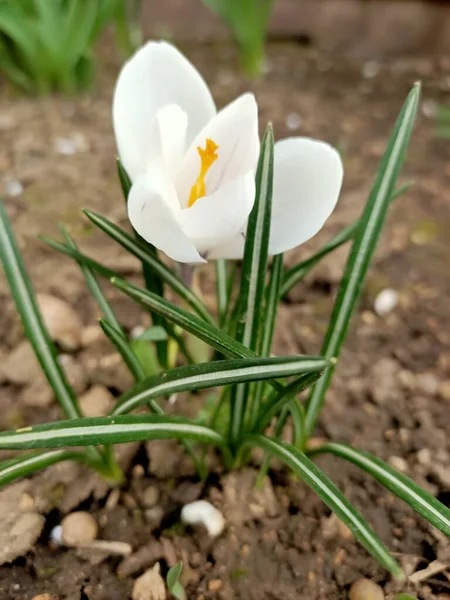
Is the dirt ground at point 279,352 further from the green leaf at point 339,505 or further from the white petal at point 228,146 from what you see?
the white petal at point 228,146

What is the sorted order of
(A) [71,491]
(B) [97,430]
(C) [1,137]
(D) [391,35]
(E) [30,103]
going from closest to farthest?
(B) [97,430]
(A) [71,491]
(C) [1,137]
(E) [30,103]
(D) [391,35]

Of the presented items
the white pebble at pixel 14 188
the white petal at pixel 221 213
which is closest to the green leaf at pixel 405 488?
the white petal at pixel 221 213

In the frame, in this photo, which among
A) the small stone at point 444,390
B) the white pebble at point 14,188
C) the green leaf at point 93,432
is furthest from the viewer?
the white pebble at point 14,188

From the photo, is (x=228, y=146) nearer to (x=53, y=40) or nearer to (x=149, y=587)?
(x=149, y=587)

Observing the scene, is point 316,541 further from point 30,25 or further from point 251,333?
point 30,25

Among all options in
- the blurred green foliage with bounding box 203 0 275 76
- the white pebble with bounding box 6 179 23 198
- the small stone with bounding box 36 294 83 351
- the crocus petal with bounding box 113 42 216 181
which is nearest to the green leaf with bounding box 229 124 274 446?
the crocus petal with bounding box 113 42 216 181

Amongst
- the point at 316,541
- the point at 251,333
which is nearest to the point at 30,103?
the point at 251,333
